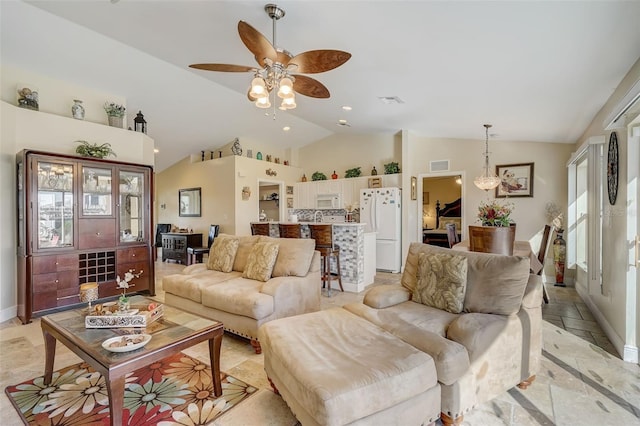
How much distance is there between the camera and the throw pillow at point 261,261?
3303 mm

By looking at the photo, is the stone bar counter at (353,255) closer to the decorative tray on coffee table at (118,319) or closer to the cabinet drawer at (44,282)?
the decorative tray on coffee table at (118,319)

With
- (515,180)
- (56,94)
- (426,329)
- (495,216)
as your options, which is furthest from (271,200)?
(426,329)

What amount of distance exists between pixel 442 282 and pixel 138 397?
93.2 inches

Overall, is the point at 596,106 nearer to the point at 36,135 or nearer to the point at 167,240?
the point at 36,135

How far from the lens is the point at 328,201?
7820mm

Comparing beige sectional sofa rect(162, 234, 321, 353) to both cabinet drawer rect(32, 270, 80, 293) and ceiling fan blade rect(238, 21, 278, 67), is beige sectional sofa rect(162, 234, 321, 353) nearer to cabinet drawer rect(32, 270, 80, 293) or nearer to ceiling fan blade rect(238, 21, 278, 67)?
cabinet drawer rect(32, 270, 80, 293)

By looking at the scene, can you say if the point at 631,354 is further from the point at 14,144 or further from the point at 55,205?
the point at 14,144

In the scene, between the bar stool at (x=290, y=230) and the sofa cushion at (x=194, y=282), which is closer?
the sofa cushion at (x=194, y=282)

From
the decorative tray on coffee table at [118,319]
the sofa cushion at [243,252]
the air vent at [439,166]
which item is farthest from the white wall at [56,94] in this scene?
the air vent at [439,166]

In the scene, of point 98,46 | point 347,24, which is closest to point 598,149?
point 347,24

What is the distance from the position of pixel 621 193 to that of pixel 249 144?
6821 millimetres

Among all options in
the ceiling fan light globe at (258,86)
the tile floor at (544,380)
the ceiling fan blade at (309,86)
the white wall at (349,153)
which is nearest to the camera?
the tile floor at (544,380)

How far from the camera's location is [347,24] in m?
2.66

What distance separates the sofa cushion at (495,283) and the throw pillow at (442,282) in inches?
2.7
